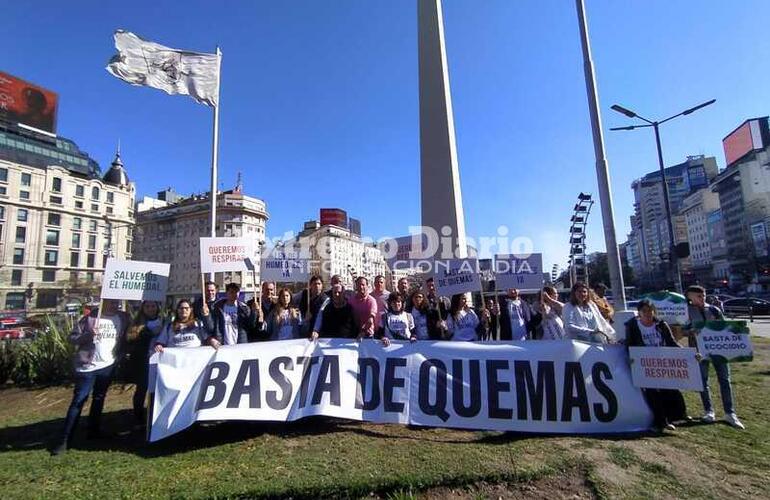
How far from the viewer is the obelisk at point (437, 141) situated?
12234 millimetres

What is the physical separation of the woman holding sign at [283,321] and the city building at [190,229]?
264ft

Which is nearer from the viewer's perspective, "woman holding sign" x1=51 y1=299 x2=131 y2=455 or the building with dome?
"woman holding sign" x1=51 y1=299 x2=131 y2=455

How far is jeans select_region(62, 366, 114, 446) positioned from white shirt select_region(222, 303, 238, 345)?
1.42 meters

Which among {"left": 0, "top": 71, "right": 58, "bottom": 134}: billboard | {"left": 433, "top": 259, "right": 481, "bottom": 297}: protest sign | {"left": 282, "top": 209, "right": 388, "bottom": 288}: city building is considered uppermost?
{"left": 0, "top": 71, "right": 58, "bottom": 134}: billboard

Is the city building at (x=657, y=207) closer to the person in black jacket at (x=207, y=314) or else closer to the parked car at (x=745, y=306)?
the parked car at (x=745, y=306)

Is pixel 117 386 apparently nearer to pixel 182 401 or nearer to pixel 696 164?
pixel 182 401

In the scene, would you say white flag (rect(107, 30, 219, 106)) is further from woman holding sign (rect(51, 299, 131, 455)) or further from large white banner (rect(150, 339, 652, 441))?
large white banner (rect(150, 339, 652, 441))

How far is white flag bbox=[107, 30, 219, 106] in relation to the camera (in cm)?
903

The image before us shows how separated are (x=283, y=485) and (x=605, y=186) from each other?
7.29 metres

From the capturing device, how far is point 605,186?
779cm

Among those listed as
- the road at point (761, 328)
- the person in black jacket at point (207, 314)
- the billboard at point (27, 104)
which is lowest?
the road at point (761, 328)

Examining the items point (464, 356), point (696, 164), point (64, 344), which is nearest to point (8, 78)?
point (64, 344)

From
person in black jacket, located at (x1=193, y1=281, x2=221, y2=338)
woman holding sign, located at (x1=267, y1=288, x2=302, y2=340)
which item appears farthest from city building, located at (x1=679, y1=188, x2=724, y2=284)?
person in black jacket, located at (x1=193, y1=281, x2=221, y2=338)

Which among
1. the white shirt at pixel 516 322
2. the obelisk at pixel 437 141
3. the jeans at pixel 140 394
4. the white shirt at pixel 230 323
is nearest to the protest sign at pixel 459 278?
the white shirt at pixel 516 322
